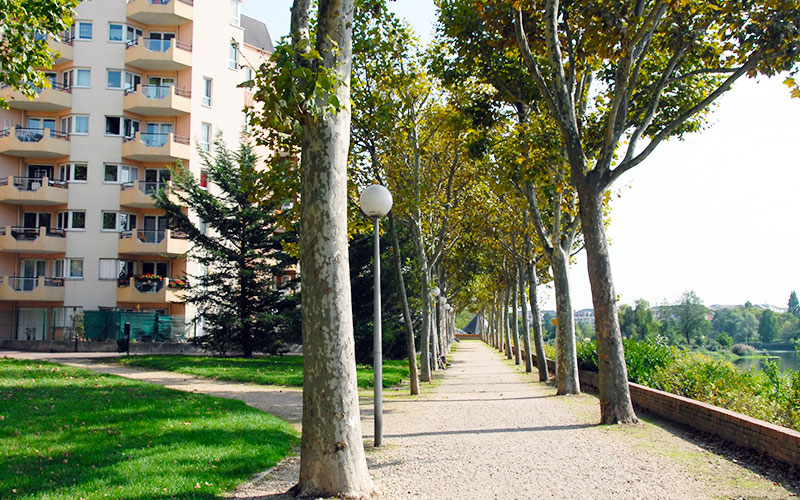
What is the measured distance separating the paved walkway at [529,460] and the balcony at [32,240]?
2972 cm

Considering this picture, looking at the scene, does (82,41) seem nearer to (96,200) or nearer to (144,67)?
(144,67)

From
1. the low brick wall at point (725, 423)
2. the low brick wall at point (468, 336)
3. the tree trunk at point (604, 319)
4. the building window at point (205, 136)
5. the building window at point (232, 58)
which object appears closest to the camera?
the low brick wall at point (725, 423)

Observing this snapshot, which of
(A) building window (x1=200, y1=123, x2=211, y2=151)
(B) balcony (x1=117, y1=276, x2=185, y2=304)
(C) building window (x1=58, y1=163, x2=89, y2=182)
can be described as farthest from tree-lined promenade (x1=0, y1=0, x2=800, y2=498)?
(C) building window (x1=58, y1=163, x2=89, y2=182)

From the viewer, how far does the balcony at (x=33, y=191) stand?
37.3 meters

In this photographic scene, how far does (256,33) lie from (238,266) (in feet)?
93.3

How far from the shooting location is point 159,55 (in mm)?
38406

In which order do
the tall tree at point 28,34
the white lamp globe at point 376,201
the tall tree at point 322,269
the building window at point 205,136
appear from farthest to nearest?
the building window at point 205,136 < the tall tree at point 28,34 < the white lamp globe at point 376,201 < the tall tree at point 322,269

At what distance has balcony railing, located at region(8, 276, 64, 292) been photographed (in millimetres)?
37812

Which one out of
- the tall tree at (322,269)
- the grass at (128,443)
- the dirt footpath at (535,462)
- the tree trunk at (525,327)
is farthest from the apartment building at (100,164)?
the tall tree at (322,269)

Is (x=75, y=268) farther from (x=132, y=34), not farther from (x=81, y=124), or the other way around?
(x=132, y=34)

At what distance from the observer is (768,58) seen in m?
10.1

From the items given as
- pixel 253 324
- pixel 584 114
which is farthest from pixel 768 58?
pixel 253 324

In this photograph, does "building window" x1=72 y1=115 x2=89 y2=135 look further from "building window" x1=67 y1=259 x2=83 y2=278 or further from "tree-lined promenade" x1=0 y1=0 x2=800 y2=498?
"tree-lined promenade" x1=0 y1=0 x2=800 y2=498

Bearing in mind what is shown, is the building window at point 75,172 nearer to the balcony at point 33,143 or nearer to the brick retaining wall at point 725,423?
the balcony at point 33,143
